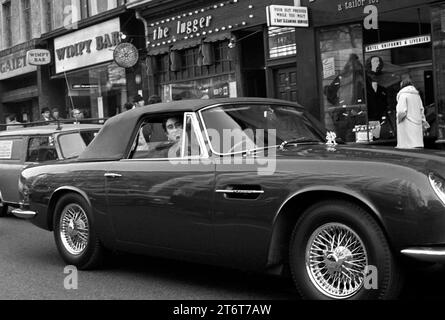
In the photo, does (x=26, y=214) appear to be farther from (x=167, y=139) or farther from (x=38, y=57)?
(x=38, y=57)

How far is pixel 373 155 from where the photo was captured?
439 centimetres

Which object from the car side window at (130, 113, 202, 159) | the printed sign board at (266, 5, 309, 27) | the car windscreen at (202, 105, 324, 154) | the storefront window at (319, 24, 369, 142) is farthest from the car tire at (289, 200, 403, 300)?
the storefront window at (319, 24, 369, 142)

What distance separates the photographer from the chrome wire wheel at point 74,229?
611 cm

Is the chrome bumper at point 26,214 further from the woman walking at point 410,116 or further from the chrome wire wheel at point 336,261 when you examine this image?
the woman walking at point 410,116

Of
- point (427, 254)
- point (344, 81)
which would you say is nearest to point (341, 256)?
point (427, 254)

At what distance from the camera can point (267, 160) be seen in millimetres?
4648

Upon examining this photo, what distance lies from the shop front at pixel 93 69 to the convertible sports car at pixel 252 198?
12.4m

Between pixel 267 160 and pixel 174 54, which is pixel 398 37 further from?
pixel 267 160

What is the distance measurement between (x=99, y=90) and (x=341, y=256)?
17168 millimetres

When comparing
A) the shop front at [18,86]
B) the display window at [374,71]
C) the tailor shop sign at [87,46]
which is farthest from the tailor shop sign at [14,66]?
the display window at [374,71]

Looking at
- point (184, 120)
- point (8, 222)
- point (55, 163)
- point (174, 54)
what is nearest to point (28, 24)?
point (174, 54)

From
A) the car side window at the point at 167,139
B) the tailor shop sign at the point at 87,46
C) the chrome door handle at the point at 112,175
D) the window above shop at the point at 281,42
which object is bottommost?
the chrome door handle at the point at 112,175

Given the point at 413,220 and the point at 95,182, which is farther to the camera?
the point at 95,182
